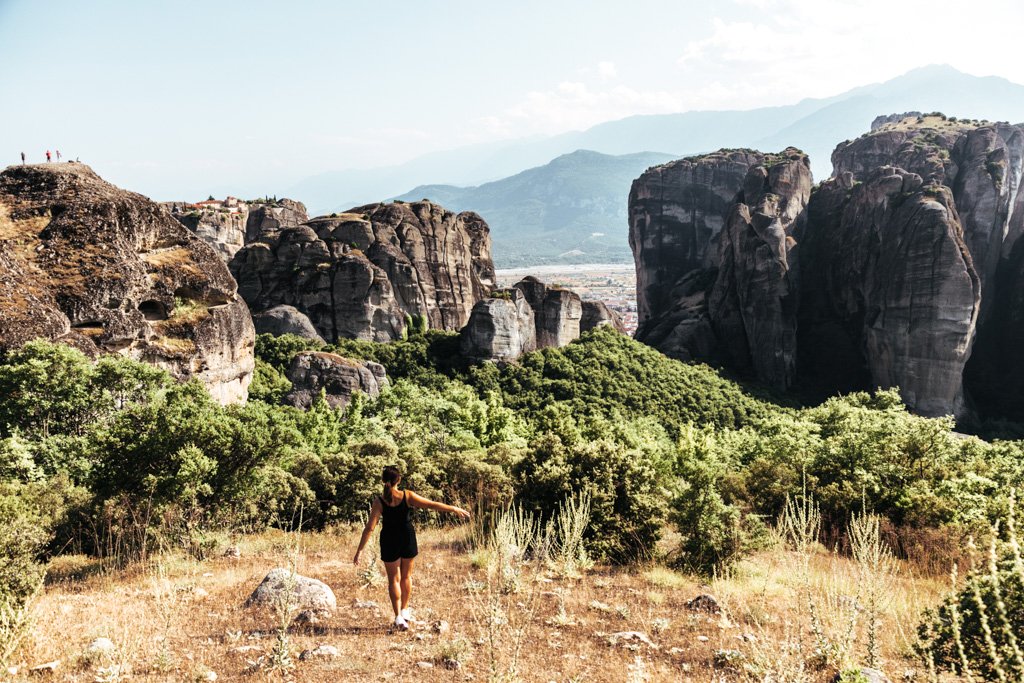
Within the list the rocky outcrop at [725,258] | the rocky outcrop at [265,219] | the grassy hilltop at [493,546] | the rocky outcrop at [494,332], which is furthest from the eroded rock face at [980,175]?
the rocky outcrop at [265,219]

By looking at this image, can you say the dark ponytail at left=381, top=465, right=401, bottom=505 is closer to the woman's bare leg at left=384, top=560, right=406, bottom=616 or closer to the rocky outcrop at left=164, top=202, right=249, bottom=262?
the woman's bare leg at left=384, top=560, right=406, bottom=616

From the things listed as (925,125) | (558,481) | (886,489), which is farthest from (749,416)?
(925,125)

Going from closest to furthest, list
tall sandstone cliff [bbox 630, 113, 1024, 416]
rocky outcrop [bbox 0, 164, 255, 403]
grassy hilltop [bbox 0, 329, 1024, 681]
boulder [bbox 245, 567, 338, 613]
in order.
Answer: grassy hilltop [bbox 0, 329, 1024, 681]
boulder [bbox 245, 567, 338, 613]
rocky outcrop [bbox 0, 164, 255, 403]
tall sandstone cliff [bbox 630, 113, 1024, 416]

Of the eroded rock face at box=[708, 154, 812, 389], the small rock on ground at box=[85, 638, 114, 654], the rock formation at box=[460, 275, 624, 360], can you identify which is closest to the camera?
the small rock on ground at box=[85, 638, 114, 654]

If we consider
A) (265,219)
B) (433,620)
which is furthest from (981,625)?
(265,219)

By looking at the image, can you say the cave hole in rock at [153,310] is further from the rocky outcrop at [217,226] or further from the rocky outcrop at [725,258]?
the rocky outcrop at [725,258]

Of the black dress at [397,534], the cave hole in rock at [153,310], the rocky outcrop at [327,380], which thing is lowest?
the rocky outcrop at [327,380]

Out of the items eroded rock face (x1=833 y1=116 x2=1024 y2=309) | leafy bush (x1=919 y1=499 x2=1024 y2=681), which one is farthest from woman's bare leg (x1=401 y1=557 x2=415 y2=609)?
eroded rock face (x1=833 y1=116 x2=1024 y2=309)

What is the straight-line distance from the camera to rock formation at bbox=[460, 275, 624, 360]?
4731 centimetres

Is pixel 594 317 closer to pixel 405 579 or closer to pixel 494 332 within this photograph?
pixel 494 332

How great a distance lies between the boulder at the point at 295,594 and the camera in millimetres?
8547

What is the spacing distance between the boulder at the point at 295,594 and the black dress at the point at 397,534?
1.59m

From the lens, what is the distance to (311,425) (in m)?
24.4

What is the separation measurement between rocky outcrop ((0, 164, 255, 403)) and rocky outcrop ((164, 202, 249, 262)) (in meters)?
41.9
